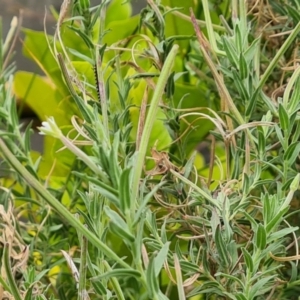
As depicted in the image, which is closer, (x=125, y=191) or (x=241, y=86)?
(x=125, y=191)

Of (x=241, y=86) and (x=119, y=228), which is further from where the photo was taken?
(x=241, y=86)

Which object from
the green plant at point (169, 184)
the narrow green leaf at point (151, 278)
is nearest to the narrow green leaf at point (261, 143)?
the green plant at point (169, 184)

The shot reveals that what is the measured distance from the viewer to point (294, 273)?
0.26 meters

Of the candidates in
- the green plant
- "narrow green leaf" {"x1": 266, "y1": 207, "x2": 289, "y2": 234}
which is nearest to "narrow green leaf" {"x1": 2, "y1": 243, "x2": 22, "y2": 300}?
the green plant

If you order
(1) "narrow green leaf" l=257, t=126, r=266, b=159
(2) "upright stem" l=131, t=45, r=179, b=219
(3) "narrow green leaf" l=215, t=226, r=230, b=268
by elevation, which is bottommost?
(3) "narrow green leaf" l=215, t=226, r=230, b=268

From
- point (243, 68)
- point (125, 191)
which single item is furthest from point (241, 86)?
point (125, 191)

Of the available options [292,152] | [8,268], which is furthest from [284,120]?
[8,268]

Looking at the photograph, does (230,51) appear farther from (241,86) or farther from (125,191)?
(125,191)

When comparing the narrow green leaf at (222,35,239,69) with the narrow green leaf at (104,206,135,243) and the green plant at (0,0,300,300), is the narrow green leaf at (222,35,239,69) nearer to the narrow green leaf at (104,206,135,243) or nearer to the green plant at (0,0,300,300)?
the green plant at (0,0,300,300)

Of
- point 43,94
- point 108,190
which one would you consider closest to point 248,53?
point 108,190

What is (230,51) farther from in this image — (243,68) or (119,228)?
(119,228)

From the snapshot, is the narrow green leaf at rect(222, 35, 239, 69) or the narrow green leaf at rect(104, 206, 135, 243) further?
the narrow green leaf at rect(222, 35, 239, 69)

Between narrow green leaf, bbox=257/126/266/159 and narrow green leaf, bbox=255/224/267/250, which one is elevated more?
narrow green leaf, bbox=257/126/266/159

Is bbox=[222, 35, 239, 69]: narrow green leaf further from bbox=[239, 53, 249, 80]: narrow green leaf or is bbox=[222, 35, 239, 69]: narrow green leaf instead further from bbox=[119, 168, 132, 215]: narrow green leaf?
bbox=[119, 168, 132, 215]: narrow green leaf
